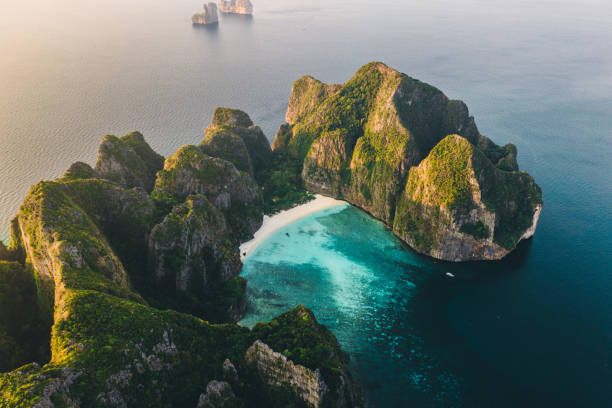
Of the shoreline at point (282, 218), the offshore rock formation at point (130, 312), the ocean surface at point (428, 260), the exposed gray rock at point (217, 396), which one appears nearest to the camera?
Result: the offshore rock formation at point (130, 312)

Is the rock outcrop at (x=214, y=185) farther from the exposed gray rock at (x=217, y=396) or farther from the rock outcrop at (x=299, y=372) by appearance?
the exposed gray rock at (x=217, y=396)

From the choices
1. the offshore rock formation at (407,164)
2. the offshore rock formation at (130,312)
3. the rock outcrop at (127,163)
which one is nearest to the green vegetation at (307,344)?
the offshore rock formation at (130,312)

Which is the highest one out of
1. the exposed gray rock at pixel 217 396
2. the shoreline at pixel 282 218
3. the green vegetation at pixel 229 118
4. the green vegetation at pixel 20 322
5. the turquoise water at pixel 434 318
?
the green vegetation at pixel 229 118

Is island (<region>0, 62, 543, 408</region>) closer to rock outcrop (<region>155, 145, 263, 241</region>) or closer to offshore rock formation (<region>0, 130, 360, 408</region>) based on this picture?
offshore rock formation (<region>0, 130, 360, 408</region>)

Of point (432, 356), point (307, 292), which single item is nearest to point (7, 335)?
point (307, 292)

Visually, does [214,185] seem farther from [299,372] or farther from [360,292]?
[299,372]

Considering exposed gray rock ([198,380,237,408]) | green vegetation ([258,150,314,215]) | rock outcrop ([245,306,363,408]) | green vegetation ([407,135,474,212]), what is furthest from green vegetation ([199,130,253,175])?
exposed gray rock ([198,380,237,408])
